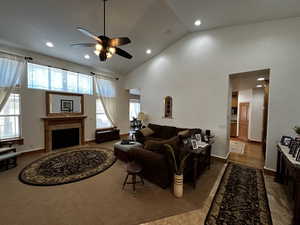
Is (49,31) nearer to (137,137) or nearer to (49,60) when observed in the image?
(49,60)

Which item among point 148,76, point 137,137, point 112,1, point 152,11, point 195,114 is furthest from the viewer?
point 148,76

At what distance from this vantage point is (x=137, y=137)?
4.95 m

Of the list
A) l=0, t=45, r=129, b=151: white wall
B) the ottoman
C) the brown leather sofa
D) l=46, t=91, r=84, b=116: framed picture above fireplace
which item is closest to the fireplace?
l=0, t=45, r=129, b=151: white wall

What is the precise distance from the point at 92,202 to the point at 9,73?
15.4ft

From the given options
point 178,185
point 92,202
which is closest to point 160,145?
point 178,185

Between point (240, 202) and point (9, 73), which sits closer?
point (240, 202)

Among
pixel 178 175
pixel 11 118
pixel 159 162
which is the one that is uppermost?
pixel 11 118

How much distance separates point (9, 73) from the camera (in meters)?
3.89

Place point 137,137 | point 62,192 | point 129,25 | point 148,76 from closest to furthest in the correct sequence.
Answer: point 62,192 < point 129,25 < point 137,137 < point 148,76

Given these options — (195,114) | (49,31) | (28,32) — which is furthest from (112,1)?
(195,114)

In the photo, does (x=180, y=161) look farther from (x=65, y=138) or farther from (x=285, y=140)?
(x=65, y=138)

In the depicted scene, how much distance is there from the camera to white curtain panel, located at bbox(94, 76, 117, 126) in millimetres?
6150

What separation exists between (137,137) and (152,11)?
4097mm

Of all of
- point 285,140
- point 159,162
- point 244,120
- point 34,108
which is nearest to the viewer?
point 159,162
